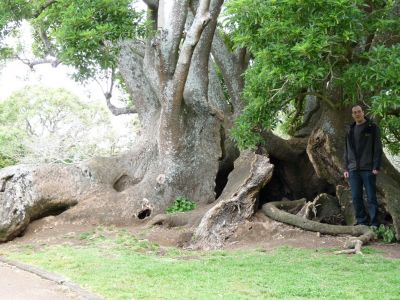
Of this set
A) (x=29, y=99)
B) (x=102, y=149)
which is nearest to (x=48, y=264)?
(x=102, y=149)

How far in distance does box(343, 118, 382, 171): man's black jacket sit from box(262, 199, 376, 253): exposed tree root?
3.31ft

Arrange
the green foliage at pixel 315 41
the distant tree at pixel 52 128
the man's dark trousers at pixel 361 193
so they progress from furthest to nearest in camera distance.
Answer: the distant tree at pixel 52 128 → the man's dark trousers at pixel 361 193 → the green foliage at pixel 315 41

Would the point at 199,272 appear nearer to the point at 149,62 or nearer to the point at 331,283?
the point at 331,283

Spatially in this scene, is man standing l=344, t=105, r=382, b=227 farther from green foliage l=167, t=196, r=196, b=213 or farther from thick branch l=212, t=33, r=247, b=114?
thick branch l=212, t=33, r=247, b=114

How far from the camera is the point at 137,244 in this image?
873cm

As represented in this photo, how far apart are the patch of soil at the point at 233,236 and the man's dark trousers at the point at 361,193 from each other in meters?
0.55

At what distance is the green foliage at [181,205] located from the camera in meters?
11.0

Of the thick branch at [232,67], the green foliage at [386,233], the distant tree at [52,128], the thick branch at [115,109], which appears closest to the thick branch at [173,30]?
the thick branch at [232,67]

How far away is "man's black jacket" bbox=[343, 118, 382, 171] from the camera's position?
862cm

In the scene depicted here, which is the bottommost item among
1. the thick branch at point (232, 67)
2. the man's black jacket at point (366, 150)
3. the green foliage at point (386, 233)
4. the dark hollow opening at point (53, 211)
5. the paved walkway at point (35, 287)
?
the paved walkway at point (35, 287)

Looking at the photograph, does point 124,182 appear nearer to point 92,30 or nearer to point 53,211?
point 53,211

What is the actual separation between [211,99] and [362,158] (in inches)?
195

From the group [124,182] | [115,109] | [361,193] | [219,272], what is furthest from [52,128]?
[219,272]

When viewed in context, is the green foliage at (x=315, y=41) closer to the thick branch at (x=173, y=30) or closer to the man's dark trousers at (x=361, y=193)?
the man's dark trousers at (x=361, y=193)
